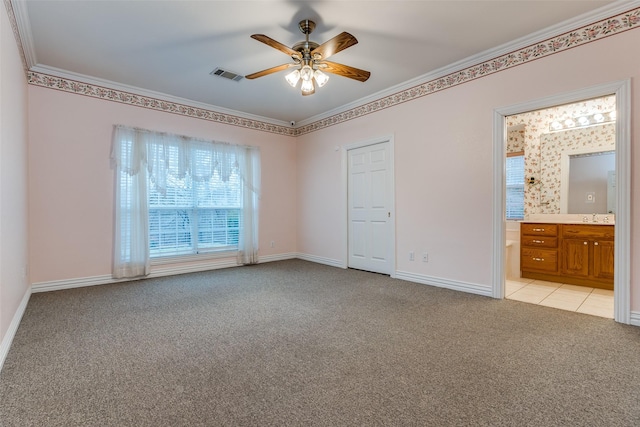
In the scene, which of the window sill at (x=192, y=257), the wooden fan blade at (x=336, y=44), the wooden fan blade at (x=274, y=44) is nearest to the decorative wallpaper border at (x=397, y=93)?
the wooden fan blade at (x=336, y=44)

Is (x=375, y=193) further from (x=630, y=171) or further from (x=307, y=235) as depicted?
(x=630, y=171)

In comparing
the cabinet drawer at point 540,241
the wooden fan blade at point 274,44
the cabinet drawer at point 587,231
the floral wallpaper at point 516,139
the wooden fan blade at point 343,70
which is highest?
the wooden fan blade at point 274,44

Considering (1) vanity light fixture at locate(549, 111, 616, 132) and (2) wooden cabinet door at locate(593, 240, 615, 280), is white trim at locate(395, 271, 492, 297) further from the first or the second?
(1) vanity light fixture at locate(549, 111, 616, 132)

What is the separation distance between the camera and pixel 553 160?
4.69 metres

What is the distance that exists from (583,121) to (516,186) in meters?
1.25

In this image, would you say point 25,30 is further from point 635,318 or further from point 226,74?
point 635,318

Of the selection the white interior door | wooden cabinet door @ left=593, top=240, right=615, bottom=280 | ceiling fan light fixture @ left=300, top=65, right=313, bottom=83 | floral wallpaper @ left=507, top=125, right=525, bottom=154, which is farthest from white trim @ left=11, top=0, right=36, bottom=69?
wooden cabinet door @ left=593, top=240, right=615, bottom=280

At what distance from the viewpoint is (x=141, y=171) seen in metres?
4.26

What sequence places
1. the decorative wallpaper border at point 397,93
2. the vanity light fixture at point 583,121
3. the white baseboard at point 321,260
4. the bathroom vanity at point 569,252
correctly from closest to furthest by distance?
the decorative wallpaper border at point 397,93
the bathroom vanity at point 569,252
the vanity light fixture at point 583,121
the white baseboard at point 321,260

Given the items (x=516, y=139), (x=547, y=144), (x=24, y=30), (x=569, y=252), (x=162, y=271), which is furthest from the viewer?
(x=516, y=139)

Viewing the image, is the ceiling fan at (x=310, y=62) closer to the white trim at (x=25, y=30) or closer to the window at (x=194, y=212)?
the white trim at (x=25, y=30)

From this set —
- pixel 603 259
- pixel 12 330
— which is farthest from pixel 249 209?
pixel 603 259

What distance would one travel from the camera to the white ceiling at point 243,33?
8.44 ft

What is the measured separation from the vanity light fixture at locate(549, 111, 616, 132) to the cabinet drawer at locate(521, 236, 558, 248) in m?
1.73
